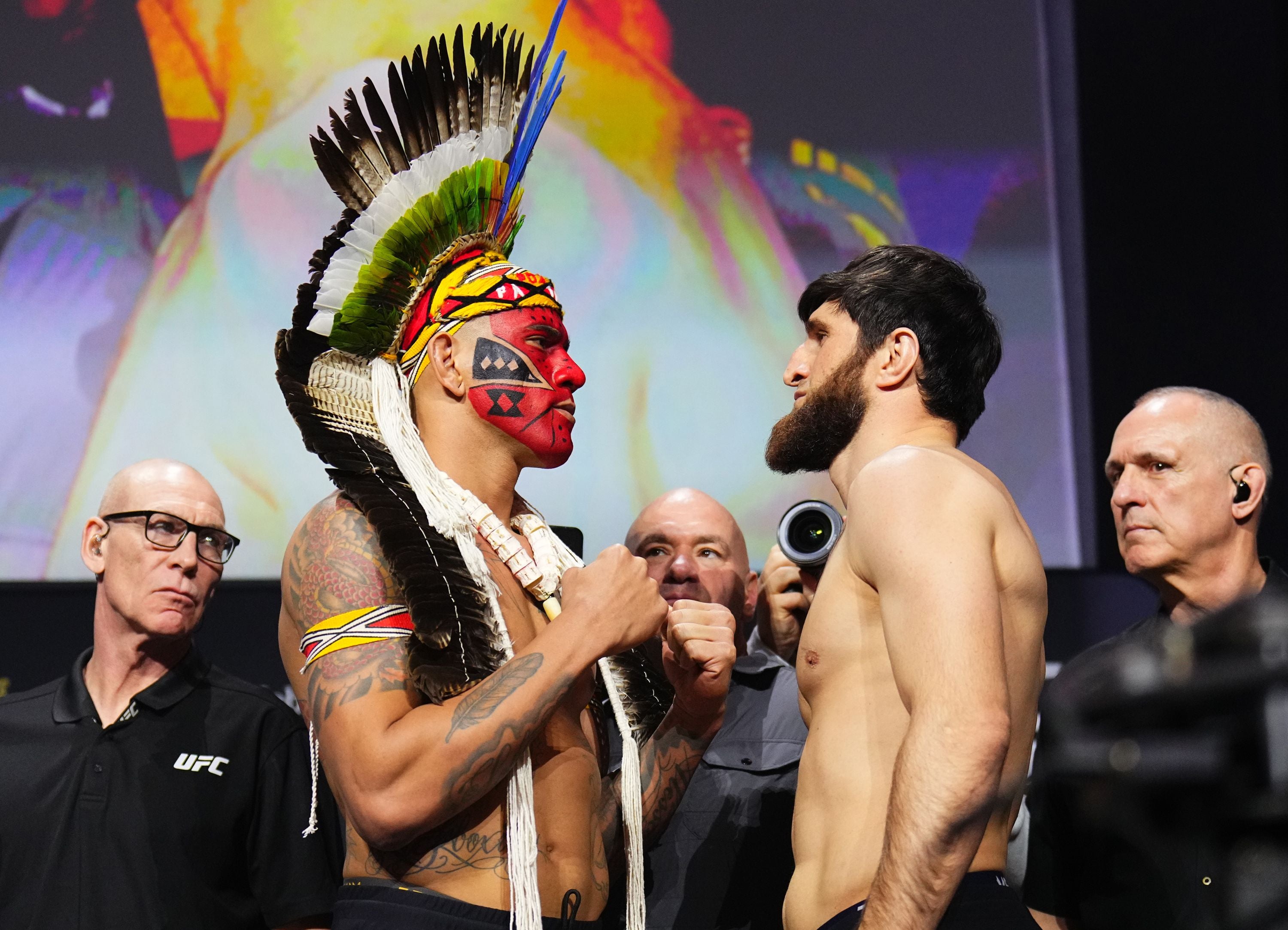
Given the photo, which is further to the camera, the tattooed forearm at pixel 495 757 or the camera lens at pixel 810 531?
the camera lens at pixel 810 531

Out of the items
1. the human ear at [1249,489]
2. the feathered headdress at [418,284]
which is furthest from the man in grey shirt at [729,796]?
the human ear at [1249,489]

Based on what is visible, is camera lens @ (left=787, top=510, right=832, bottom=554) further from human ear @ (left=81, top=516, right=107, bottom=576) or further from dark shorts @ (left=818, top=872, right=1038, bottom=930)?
human ear @ (left=81, top=516, right=107, bottom=576)

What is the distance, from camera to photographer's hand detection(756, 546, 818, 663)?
2.72m

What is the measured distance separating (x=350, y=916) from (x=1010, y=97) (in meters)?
3.54

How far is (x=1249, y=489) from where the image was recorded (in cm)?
241

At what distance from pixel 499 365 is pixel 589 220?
2.04 meters

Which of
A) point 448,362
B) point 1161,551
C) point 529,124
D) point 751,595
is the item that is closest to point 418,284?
point 448,362

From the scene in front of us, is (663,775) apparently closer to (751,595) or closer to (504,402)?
(504,402)

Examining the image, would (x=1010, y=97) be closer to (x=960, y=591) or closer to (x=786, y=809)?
(x=786, y=809)

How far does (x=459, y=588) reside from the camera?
5.64ft

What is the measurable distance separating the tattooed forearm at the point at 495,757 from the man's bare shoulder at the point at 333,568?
0.88 ft

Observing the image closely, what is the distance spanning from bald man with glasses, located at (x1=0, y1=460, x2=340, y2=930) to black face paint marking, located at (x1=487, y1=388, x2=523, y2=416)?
32.5 inches

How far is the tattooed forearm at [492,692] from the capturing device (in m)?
1.59

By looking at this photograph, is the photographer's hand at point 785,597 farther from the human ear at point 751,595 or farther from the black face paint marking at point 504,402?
the black face paint marking at point 504,402
